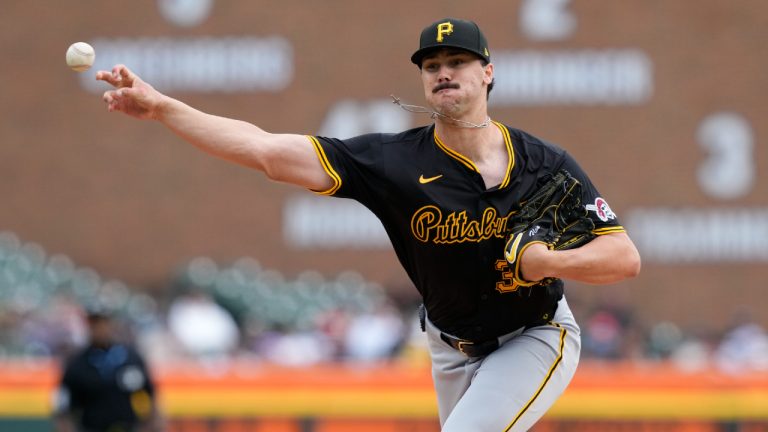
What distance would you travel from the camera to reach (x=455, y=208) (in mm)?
5059

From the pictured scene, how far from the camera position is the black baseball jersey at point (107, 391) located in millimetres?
9531

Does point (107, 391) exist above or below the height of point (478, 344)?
below

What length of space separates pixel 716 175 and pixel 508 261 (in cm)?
1503

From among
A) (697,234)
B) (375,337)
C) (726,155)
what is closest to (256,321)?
(375,337)

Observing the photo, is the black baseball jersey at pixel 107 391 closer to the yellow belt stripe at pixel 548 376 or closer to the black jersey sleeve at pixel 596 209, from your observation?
the yellow belt stripe at pixel 548 376

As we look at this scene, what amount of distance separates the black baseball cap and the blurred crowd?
6.33m

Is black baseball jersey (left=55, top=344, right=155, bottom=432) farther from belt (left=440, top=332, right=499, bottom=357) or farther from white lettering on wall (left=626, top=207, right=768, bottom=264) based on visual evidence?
white lettering on wall (left=626, top=207, right=768, bottom=264)

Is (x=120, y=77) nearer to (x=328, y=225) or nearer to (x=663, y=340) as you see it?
(x=663, y=340)

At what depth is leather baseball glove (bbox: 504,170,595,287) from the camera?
15.8ft

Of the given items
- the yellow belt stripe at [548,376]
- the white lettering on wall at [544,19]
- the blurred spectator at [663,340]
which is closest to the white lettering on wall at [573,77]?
the white lettering on wall at [544,19]

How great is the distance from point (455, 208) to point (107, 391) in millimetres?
5291

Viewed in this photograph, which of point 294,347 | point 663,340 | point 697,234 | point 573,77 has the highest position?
point 573,77

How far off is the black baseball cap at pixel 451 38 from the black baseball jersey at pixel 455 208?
0.40 m

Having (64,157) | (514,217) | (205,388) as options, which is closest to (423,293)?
(514,217)
